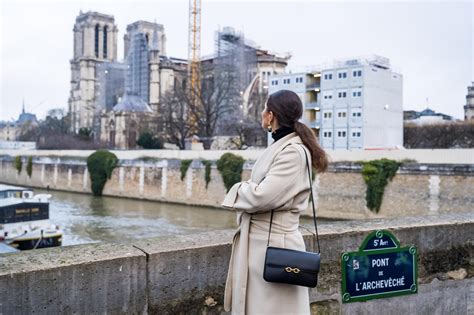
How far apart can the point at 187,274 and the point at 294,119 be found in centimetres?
120

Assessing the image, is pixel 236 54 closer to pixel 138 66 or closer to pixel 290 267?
pixel 138 66

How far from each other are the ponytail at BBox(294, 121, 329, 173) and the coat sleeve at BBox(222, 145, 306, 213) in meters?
0.12

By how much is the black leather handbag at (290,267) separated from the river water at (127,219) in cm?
1936

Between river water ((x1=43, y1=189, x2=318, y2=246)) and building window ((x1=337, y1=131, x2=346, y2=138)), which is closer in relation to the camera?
river water ((x1=43, y1=189, x2=318, y2=246))

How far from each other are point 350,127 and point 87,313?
134 ft

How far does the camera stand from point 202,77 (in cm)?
7588

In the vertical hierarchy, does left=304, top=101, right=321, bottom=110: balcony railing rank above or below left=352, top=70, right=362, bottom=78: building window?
below

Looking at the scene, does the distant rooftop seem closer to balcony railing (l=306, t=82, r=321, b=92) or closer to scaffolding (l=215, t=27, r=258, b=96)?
scaffolding (l=215, t=27, r=258, b=96)

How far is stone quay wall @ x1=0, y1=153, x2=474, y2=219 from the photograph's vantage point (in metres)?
24.6

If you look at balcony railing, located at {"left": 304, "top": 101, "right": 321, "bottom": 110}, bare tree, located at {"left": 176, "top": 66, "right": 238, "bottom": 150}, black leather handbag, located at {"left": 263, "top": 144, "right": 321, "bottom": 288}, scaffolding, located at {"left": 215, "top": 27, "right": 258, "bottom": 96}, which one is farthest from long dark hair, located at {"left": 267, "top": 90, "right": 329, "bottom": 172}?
scaffolding, located at {"left": 215, "top": 27, "right": 258, "bottom": 96}

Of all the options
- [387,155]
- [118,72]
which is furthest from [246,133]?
[118,72]

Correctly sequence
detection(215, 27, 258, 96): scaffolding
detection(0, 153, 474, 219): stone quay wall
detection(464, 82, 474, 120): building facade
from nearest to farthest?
detection(0, 153, 474, 219): stone quay wall < detection(464, 82, 474, 120): building facade < detection(215, 27, 258, 96): scaffolding

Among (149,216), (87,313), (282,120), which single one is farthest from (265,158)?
(149,216)

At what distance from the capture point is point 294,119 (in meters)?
2.86
